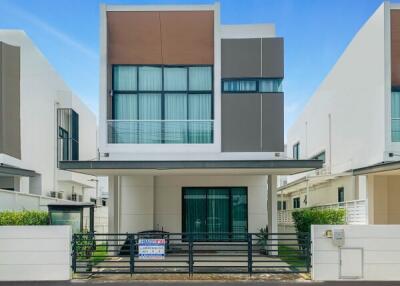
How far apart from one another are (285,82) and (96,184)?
22.8 m

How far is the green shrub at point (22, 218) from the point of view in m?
11.6

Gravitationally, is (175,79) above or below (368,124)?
above

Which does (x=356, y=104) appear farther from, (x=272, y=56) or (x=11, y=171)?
(x=11, y=171)

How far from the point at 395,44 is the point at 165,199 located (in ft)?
33.7

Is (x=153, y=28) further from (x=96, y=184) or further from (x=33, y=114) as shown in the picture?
(x=96, y=184)

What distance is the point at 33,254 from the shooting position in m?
10.6

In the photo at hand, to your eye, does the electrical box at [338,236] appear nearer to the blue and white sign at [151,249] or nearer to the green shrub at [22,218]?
the blue and white sign at [151,249]

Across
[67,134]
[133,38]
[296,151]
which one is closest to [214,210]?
[133,38]

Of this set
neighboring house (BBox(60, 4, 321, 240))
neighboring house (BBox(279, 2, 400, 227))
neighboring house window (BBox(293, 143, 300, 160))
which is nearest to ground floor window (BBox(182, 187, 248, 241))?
neighboring house (BBox(60, 4, 321, 240))

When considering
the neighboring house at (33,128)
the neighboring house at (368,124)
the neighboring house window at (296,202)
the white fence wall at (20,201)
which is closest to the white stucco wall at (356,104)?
the neighboring house at (368,124)

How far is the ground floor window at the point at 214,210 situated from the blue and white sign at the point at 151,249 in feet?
17.5

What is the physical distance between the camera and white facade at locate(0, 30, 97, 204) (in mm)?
18812

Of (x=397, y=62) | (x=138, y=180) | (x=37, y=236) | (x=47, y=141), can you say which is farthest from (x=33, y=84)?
(x=397, y=62)


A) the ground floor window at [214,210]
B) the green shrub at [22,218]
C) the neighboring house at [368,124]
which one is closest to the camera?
the green shrub at [22,218]
